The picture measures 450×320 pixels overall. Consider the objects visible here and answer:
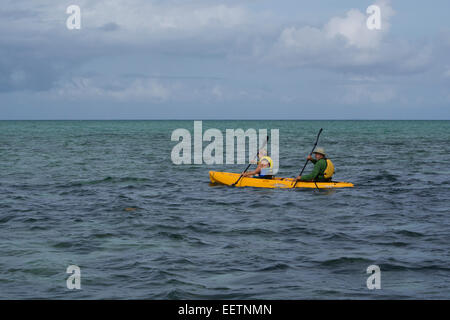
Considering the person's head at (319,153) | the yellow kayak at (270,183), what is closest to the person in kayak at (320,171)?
the person's head at (319,153)

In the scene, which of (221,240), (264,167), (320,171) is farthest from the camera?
(264,167)

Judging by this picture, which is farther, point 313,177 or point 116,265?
point 313,177

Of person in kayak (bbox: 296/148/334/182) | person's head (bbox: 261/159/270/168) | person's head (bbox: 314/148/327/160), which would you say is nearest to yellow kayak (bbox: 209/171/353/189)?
person in kayak (bbox: 296/148/334/182)

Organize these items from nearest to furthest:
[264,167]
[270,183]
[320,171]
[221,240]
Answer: [221,240], [320,171], [270,183], [264,167]

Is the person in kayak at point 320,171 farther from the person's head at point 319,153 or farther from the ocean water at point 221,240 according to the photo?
the ocean water at point 221,240

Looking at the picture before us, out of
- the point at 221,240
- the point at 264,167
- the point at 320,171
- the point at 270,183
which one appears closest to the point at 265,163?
the point at 264,167

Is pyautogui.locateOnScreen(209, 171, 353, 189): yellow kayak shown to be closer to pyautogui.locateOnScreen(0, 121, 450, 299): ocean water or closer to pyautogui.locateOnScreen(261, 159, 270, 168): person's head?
pyautogui.locateOnScreen(0, 121, 450, 299): ocean water

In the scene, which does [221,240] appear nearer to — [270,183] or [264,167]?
[270,183]

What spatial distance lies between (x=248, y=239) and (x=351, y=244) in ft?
7.54

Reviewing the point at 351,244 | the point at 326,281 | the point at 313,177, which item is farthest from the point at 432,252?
the point at 313,177

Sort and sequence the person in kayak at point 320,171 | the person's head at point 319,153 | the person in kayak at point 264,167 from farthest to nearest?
the person in kayak at point 264,167
the person in kayak at point 320,171
the person's head at point 319,153

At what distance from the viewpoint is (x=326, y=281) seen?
9.14 meters

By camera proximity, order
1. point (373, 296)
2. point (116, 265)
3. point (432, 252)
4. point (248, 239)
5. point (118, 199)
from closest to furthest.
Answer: point (373, 296) → point (116, 265) → point (432, 252) → point (248, 239) → point (118, 199)
